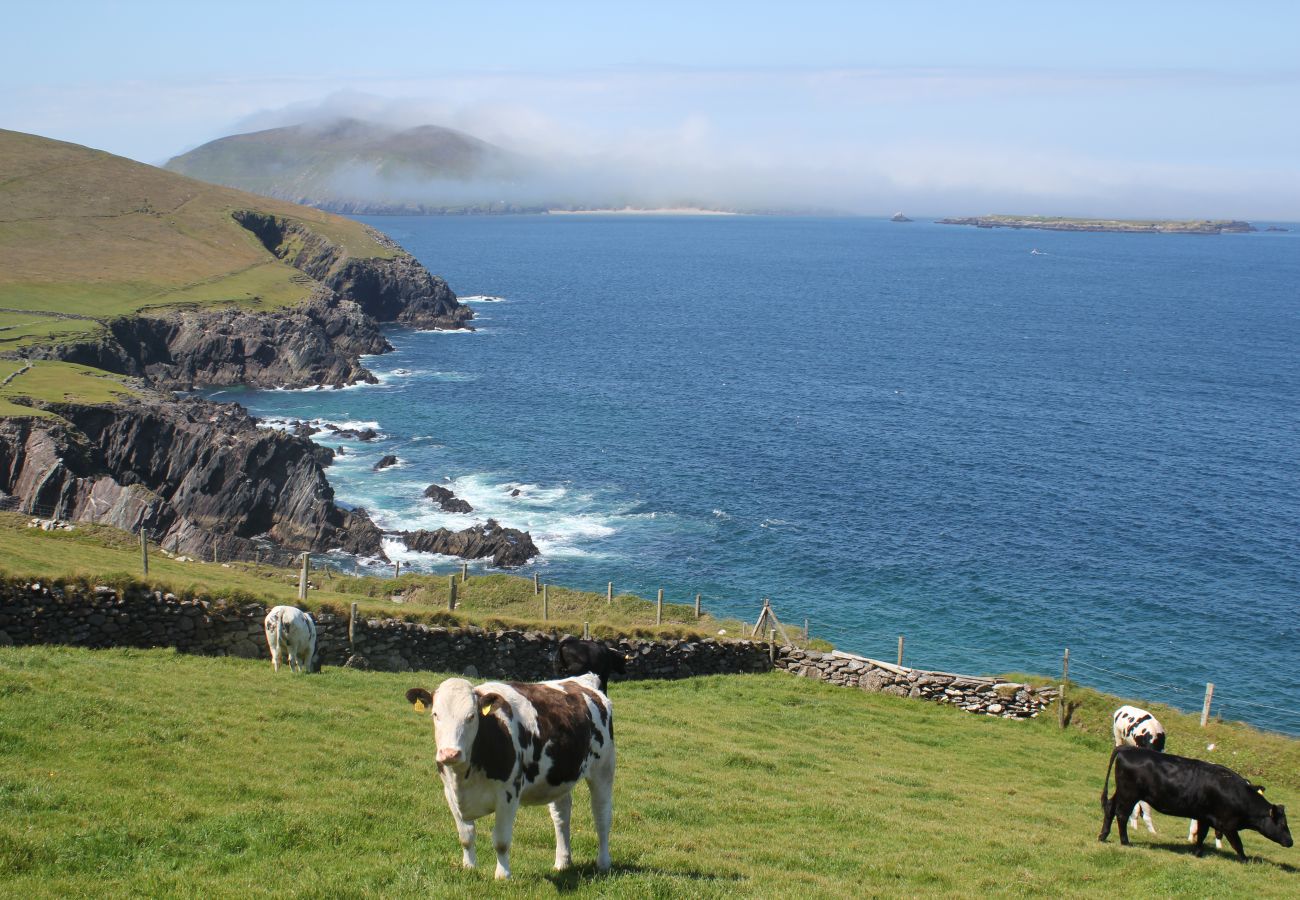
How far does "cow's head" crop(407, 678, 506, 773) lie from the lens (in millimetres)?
11727

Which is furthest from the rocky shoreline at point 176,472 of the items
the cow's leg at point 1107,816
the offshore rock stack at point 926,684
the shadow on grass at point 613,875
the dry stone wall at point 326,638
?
the cow's leg at point 1107,816

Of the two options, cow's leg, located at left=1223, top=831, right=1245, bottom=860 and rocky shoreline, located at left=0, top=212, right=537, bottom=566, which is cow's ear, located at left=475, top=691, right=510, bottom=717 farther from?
rocky shoreline, located at left=0, top=212, right=537, bottom=566

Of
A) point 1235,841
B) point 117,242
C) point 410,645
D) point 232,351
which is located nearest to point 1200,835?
point 1235,841

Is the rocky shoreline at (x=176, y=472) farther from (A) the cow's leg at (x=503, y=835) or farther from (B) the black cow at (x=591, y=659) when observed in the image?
(A) the cow's leg at (x=503, y=835)

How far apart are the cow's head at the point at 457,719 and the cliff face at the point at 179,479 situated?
46815 millimetres

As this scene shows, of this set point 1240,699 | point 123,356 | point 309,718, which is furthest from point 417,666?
point 123,356

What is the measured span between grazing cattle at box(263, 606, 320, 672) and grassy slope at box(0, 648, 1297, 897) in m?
0.88

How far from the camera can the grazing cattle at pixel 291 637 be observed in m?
26.5

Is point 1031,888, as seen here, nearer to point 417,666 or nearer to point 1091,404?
point 417,666

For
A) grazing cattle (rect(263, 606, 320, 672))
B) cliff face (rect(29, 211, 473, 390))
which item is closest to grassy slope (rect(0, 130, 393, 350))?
cliff face (rect(29, 211, 473, 390))

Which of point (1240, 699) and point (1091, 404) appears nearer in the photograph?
point (1240, 699)

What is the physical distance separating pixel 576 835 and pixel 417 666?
1744 cm

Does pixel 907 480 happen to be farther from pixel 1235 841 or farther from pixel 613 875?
pixel 613 875

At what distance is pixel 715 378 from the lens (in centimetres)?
12344
